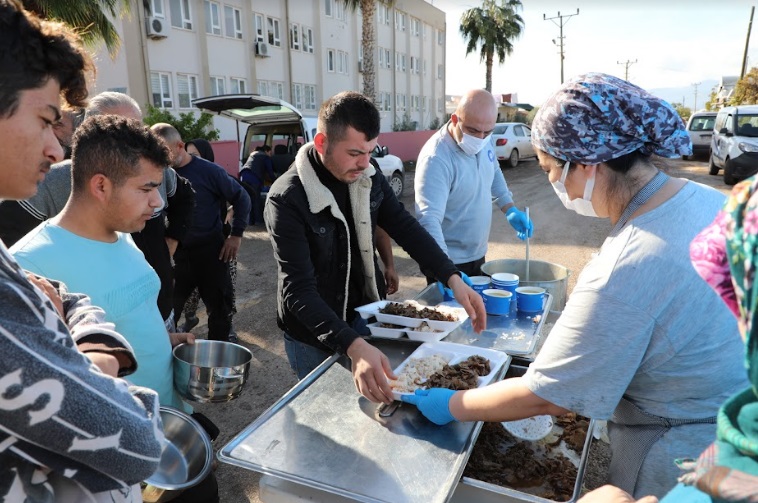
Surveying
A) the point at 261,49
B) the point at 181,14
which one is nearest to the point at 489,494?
the point at 181,14

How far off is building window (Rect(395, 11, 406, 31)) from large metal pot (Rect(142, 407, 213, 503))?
29.5m

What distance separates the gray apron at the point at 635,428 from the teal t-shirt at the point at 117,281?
5.30 ft

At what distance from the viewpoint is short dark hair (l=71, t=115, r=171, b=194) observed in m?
1.75

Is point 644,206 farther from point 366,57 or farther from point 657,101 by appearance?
point 366,57

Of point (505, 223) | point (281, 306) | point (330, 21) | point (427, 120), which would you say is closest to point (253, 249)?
point (505, 223)

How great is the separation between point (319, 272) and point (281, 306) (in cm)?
24

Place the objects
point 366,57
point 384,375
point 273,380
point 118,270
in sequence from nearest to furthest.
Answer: point 384,375, point 118,270, point 273,380, point 366,57

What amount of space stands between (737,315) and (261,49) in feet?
64.7

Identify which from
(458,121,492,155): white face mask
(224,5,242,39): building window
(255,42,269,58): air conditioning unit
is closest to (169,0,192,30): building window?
(224,5,242,39): building window

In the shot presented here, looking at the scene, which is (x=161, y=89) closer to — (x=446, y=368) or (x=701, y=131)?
(x=446, y=368)

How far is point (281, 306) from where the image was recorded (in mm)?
2203

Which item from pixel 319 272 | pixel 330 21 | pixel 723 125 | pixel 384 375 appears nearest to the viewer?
pixel 384 375

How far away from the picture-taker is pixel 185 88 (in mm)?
15758

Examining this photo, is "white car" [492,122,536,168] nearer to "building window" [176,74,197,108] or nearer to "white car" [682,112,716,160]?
"white car" [682,112,716,160]
